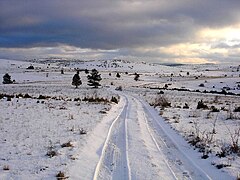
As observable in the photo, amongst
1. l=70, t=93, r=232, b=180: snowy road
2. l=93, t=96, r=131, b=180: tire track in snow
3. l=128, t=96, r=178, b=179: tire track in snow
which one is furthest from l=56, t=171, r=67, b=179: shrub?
l=128, t=96, r=178, b=179: tire track in snow

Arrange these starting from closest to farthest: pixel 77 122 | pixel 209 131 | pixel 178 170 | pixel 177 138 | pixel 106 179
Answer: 1. pixel 106 179
2. pixel 178 170
3. pixel 177 138
4. pixel 209 131
5. pixel 77 122

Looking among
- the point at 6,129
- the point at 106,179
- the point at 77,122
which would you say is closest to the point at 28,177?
the point at 106,179

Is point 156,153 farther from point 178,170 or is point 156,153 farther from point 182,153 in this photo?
point 178,170

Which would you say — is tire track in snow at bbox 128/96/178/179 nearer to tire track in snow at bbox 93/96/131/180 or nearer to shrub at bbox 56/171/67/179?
tire track in snow at bbox 93/96/131/180

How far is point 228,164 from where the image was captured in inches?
394

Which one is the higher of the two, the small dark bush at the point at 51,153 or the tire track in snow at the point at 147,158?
the small dark bush at the point at 51,153

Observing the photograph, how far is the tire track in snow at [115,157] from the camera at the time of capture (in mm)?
8938

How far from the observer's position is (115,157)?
10695mm

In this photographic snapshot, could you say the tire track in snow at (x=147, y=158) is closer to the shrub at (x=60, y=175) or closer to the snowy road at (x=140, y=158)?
the snowy road at (x=140, y=158)

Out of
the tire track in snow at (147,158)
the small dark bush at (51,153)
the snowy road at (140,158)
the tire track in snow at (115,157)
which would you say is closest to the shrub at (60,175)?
the snowy road at (140,158)

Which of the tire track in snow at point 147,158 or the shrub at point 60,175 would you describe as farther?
the tire track in snow at point 147,158

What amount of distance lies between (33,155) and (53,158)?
77cm

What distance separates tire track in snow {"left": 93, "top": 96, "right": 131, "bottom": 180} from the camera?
8.94 metres

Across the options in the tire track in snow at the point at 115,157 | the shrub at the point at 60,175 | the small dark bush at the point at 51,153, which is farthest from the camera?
the small dark bush at the point at 51,153
